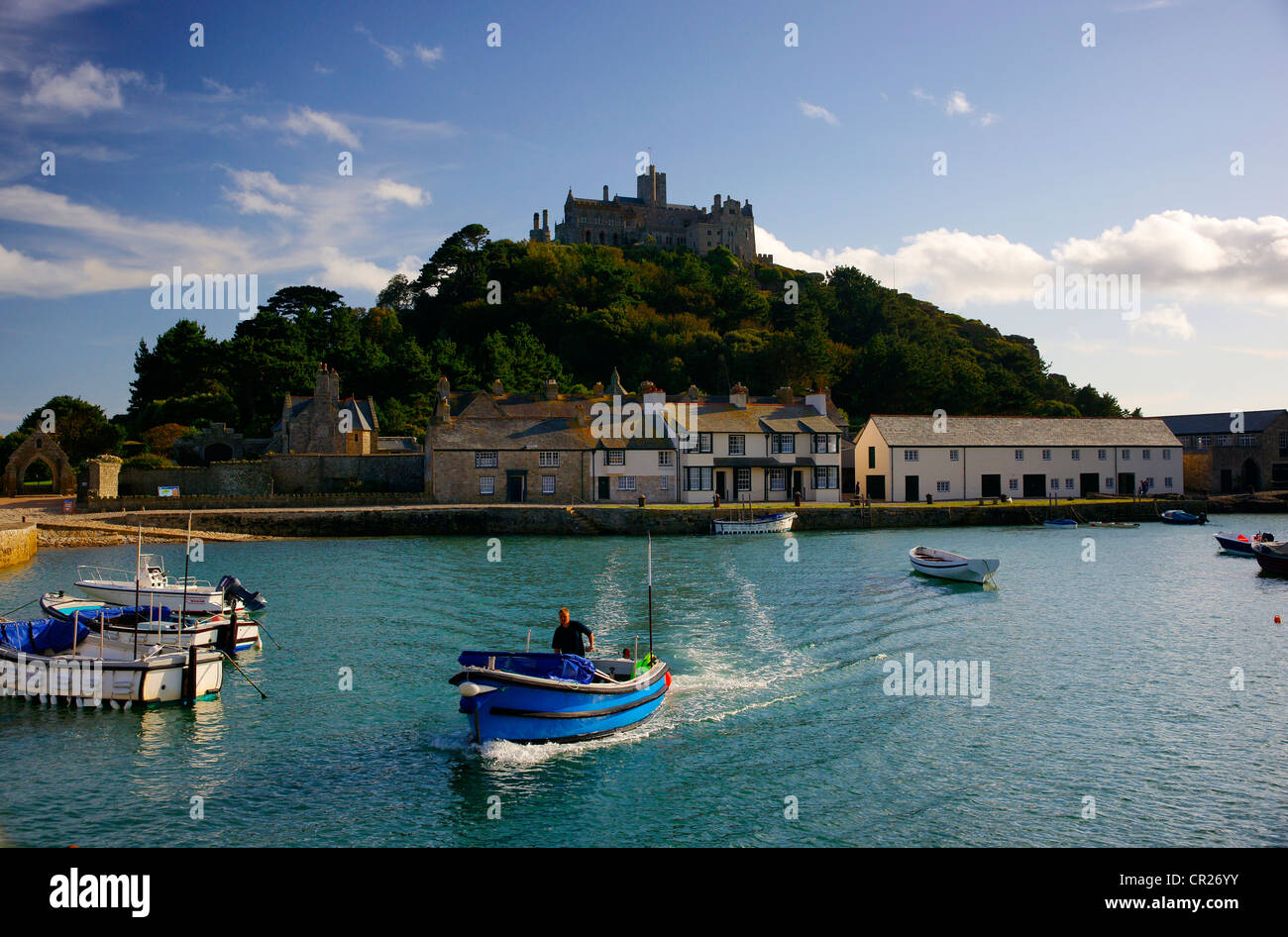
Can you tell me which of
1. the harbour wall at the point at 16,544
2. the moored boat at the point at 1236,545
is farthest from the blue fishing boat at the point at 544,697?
the moored boat at the point at 1236,545

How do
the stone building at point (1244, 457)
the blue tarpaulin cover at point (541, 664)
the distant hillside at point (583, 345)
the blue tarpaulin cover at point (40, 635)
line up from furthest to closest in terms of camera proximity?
the distant hillside at point (583, 345)
the stone building at point (1244, 457)
the blue tarpaulin cover at point (40, 635)
the blue tarpaulin cover at point (541, 664)

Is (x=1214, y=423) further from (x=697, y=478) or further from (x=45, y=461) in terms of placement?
(x=45, y=461)

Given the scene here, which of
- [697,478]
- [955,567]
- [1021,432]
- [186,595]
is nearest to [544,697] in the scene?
[186,595]

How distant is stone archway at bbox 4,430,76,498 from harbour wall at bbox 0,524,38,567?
22091 millimetres

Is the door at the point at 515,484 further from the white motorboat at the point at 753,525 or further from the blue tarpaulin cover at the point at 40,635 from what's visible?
the blue tarpaulin cover at the point at 40,635

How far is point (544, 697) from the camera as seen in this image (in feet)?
49.2

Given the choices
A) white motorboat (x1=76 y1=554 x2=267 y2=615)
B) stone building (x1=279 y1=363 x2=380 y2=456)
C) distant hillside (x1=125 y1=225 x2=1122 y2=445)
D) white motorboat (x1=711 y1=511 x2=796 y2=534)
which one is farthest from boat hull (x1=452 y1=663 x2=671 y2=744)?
distant hillside (x1=125 y1=225 x2=1122 y2=445)

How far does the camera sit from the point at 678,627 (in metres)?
25.0

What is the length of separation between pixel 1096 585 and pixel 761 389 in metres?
58.2

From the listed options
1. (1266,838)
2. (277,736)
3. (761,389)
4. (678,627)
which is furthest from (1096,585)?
(761,389)

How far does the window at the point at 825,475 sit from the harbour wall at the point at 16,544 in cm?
4578

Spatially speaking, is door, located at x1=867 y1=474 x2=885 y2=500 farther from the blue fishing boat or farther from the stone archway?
the stone archway

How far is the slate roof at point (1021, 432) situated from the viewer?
204 feet
